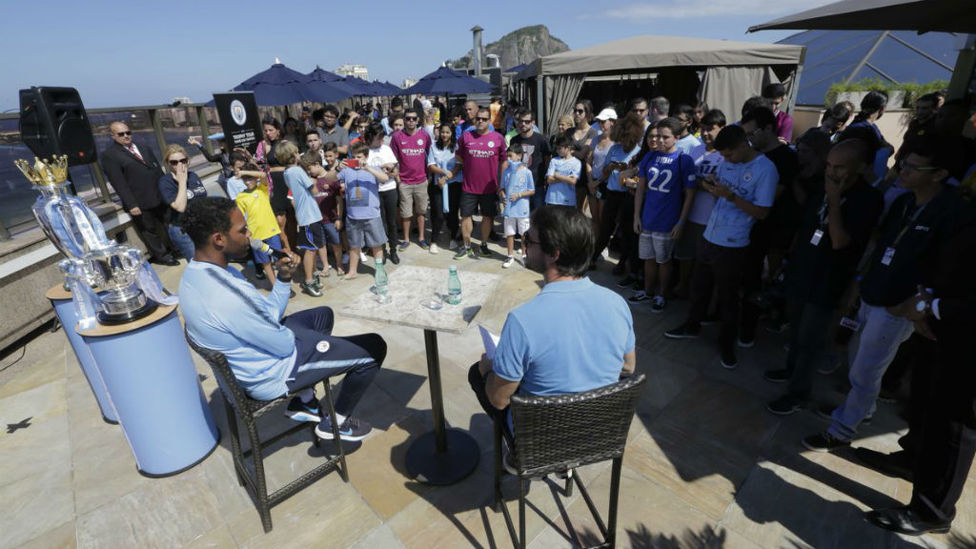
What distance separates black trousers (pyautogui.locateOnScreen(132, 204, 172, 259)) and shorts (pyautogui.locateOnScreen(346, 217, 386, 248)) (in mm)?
2988

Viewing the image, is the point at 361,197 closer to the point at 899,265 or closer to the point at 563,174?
the point at 563,174

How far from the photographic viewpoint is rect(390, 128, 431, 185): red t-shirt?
246 inches

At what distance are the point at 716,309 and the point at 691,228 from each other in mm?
861

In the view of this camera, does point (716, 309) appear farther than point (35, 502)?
Yes

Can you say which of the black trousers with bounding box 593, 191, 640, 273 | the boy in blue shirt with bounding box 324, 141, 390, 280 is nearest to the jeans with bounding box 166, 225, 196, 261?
the boy in blue shirt with bounding box 324, 141, 390, 280

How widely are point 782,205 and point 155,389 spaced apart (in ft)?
15.3

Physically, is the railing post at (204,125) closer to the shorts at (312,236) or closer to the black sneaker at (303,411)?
the shorts at (312,236)

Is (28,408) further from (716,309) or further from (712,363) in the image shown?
(716,309)

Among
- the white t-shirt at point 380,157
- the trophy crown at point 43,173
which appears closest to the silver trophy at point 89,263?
the trophy crown at point 43,173

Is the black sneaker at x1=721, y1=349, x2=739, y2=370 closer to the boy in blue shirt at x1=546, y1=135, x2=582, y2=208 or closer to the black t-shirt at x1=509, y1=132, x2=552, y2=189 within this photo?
the boy in blue shirt at x1=546, y1=135, x2=582, y2=208

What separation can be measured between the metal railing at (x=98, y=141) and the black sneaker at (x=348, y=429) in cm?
304

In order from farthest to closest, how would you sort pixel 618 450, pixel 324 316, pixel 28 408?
pixel 28 408
pixel 324 316
pixel 618 450

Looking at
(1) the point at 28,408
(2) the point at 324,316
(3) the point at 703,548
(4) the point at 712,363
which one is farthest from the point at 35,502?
(4) the point at 712,363

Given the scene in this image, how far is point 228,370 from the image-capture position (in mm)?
2205
